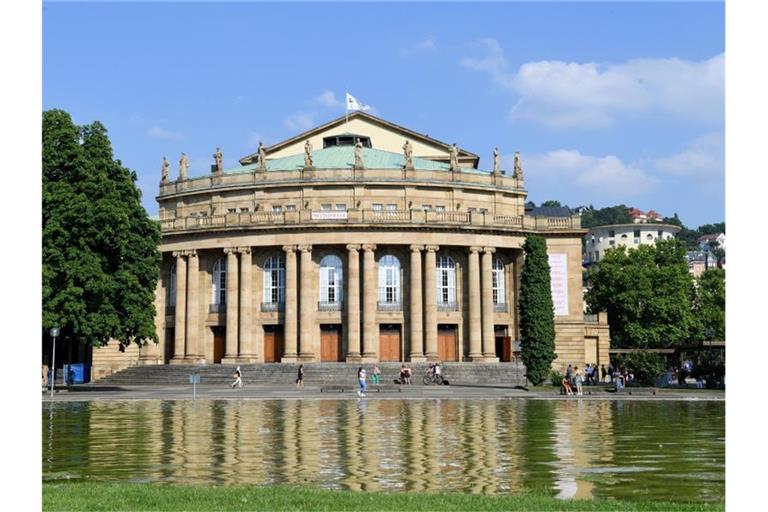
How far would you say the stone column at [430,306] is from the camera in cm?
7650

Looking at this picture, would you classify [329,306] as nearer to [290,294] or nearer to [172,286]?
[290,294]

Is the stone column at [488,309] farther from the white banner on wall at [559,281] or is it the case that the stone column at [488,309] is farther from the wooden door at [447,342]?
the white banner on wall at [559,281]

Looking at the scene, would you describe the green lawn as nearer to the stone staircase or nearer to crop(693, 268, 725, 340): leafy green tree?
the stone staircase

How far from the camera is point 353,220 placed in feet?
253

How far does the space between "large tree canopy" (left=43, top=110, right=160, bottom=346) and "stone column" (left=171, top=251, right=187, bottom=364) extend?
20.7 m

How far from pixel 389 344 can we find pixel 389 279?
526cm

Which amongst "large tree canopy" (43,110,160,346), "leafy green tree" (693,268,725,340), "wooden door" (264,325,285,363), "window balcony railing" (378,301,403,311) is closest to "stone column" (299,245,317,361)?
"wooden door" (264,325,285,363)

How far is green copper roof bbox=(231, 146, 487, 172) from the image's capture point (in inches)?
3366

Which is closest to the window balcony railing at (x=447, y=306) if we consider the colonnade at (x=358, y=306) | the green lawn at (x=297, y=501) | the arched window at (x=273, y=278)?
the colonnade at (x=358, y=306)

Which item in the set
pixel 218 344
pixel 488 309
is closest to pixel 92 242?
pixel 218 344

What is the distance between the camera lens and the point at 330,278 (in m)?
78.8

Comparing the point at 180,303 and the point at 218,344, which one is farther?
the point at 180,303

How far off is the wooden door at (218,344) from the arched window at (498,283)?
2290 cm
